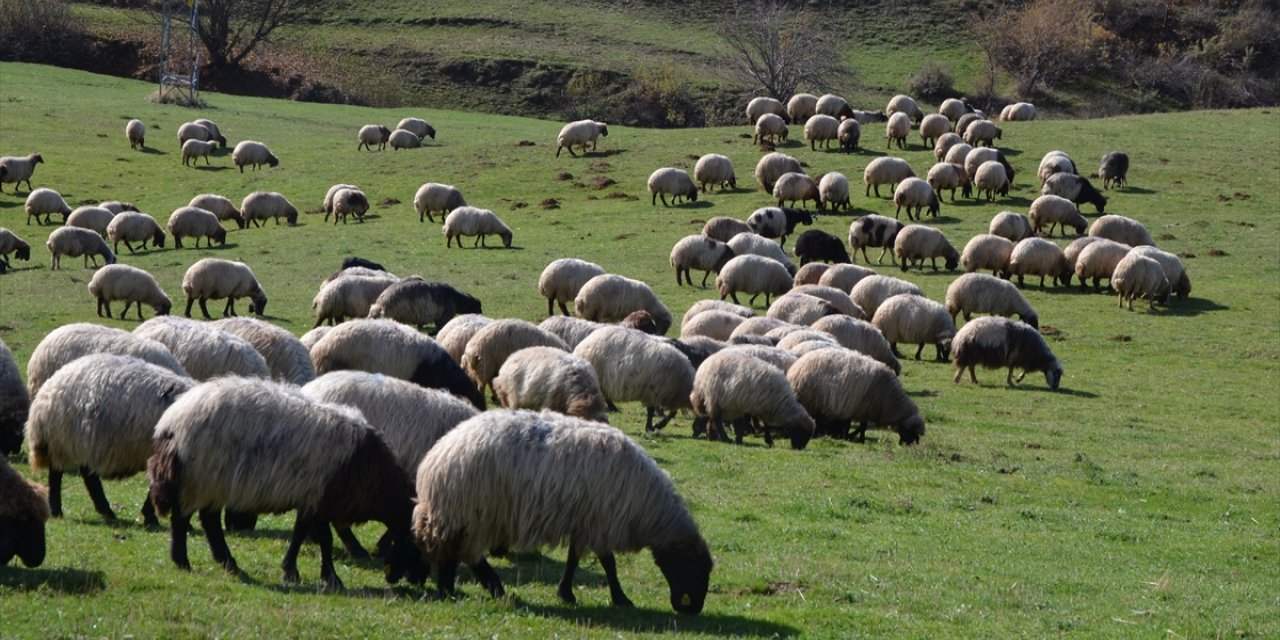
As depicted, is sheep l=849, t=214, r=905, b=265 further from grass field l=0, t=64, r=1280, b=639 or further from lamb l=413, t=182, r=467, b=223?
lamb l=413, t=182, r=467, b=223

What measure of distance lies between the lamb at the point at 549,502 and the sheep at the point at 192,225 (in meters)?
28.2

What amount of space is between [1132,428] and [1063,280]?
Result: 1337 centimetres

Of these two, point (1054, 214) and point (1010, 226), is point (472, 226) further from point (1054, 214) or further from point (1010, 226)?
point (1054, 214)

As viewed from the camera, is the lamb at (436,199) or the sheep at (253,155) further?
the sheep at (253,155)

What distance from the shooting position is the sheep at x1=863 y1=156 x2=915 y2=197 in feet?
142

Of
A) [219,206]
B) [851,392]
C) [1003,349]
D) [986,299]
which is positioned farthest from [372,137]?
[851,392]

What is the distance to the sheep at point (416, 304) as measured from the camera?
2277 centimetres

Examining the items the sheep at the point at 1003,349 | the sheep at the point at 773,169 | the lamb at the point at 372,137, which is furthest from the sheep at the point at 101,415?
the lamb at the point at 372,137

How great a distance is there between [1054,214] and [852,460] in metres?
23.6

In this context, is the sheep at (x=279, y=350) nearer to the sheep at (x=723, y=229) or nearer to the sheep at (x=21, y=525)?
the sheep at (x=21, y=525)

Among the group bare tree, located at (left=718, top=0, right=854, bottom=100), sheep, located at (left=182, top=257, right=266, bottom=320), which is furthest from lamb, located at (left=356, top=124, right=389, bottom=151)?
sheep, located at (left=182, top=257, right=266, bottom=320)

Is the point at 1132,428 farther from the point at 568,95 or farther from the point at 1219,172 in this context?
the point at 568,95

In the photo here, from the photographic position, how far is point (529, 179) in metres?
46.3

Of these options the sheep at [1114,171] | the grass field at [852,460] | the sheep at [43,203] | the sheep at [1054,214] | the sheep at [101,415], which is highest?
the sheep at [1114,171]
